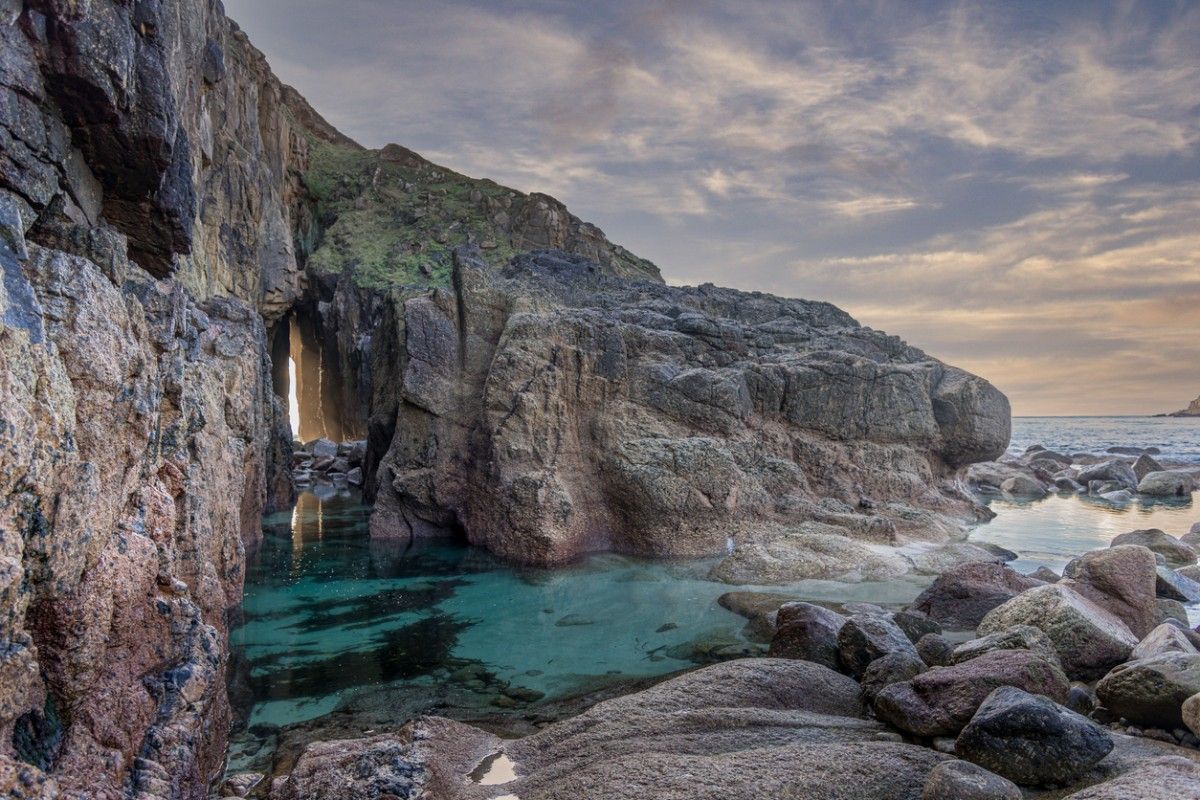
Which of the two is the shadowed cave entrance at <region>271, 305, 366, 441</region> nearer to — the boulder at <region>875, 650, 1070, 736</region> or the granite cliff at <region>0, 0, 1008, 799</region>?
the granite cliff at <region>0, 0, 1008, 799</region>

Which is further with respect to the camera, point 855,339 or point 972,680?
point 855,339

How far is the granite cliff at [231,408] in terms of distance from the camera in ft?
18.3

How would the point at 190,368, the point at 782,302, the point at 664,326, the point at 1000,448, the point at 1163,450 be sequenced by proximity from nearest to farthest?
the point at 190,368 < the point at 664,326 < the point at 1000,448 < the point at 782,302 < the point at 1163,450

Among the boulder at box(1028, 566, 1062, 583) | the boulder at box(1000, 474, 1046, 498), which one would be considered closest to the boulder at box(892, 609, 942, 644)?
Answer: the boulder at box(1028, 566, 1062, 583)

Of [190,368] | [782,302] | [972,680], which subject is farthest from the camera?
[782,302]

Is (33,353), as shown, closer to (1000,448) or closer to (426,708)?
(426,708)

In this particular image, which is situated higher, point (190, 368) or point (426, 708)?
point (190, 368)

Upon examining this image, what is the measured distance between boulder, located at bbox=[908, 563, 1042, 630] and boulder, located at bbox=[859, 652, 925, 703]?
459 cm

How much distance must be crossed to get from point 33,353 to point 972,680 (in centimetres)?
879

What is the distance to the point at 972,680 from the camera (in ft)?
23.5

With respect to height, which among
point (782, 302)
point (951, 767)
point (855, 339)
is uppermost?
point (782, 302)

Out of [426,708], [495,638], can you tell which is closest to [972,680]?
[426,708]

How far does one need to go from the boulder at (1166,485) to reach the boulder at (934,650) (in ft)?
111

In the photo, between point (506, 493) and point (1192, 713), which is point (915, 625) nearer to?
point (1192, 713)
